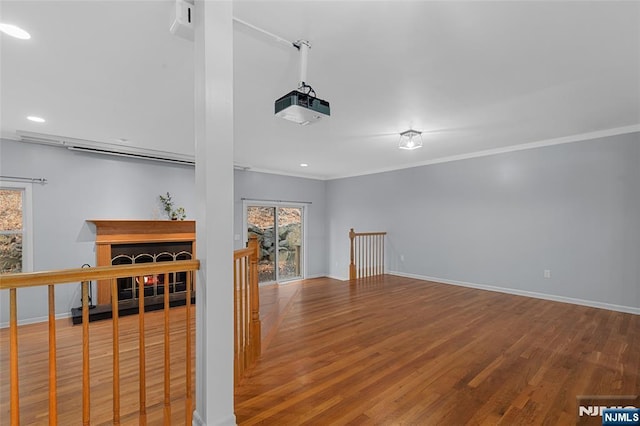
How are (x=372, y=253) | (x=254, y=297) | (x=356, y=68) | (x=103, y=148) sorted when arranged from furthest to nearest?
(x=372, y=253) < (x=103, y=148) < (x=254, y=297) < (x=356, y=68)

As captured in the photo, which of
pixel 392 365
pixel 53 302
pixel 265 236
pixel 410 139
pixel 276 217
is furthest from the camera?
pixel 276 217

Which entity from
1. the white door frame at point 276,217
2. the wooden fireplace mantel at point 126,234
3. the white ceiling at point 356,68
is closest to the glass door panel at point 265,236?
the white door frame at point 276,217

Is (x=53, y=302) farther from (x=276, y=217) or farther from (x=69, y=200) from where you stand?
(x=276, y=217)

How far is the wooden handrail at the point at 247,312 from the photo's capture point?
236 cm

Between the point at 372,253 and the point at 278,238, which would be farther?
the point at 278,238

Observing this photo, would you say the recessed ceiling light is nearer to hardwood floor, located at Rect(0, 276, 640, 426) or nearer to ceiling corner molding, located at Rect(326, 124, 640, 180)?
hardwood floor, located at Rect(0, 276, 640, 426)

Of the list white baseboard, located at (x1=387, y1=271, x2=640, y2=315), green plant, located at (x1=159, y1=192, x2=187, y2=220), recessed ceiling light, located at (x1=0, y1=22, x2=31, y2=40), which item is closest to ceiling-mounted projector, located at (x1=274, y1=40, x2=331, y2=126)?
recessed ceiling light, located at (x1=0, y1=22, x2=31, y2=40)

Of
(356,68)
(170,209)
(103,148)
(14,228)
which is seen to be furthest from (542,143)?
(14,228)

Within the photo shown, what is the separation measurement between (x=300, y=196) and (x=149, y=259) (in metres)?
3.68

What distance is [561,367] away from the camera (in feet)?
8.31

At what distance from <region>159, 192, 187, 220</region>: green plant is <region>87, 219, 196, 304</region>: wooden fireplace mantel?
0.21 metres

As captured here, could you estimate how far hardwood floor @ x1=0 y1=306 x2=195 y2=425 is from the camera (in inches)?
83.1

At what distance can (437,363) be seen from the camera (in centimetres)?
261

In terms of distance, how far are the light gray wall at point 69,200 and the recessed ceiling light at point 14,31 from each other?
3156mm
